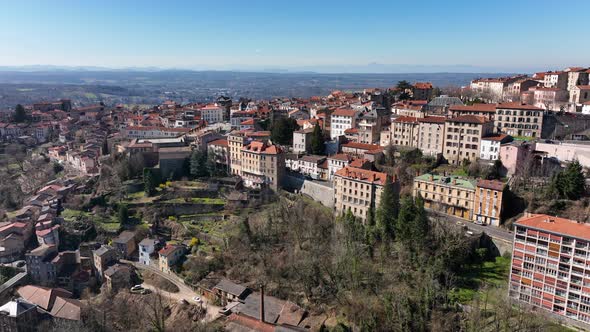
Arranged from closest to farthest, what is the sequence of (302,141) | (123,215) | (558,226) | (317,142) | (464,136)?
(558,226) < (464,136) < (123,215) < (317,142) < (302,141)

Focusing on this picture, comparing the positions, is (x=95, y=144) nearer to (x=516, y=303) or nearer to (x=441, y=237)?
(x=441, y=237)

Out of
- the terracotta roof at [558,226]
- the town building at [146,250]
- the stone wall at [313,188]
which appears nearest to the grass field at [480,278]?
the terracotta roof at [558,226]

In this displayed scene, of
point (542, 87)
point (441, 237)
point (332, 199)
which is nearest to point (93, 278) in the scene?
point (332, 199)

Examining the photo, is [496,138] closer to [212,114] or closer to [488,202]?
[488,202]

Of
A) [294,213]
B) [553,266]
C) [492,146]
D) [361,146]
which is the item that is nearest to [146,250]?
[294,213]

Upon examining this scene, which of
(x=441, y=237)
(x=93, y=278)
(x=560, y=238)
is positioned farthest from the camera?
(x=93, y=278)

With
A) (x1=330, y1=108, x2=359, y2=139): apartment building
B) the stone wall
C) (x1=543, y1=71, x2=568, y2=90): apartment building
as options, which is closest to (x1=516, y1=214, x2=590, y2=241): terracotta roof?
the stone wall
